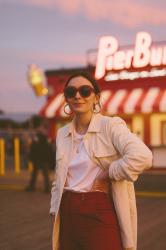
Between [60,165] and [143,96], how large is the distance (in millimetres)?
20515

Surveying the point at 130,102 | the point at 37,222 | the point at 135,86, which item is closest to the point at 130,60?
the point at 135,86

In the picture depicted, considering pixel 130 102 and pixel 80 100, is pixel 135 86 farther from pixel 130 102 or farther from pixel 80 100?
pixel 80 100

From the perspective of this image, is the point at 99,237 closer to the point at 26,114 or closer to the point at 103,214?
the point at 103,214

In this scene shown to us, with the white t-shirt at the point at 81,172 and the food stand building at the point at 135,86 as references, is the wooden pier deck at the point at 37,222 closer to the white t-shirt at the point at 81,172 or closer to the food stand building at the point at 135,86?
the white t-shirt at the point at 81,172

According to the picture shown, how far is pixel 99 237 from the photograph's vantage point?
3.31 m

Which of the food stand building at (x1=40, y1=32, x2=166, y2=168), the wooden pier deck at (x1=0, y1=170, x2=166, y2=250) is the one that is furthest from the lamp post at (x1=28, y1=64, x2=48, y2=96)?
the wooden pier deck at (x1=0, y1=170, x2=166, y2=250)

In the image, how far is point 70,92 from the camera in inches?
139

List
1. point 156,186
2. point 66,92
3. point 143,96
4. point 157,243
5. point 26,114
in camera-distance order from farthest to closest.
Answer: point 26,114 < point 143,96 < point 156,186 < point 157,243 < point 66,92

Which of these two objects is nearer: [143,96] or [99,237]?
[99,237]

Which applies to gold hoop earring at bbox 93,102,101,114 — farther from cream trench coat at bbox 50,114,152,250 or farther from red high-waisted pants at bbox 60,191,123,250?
red high-waisted pants at bbox 60,191,123,250

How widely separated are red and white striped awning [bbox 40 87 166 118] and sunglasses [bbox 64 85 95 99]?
18.5 metres

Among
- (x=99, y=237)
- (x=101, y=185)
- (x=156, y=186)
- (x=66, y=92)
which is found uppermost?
(x=66, y=92)

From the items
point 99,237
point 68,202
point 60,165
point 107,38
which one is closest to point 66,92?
point 60,165

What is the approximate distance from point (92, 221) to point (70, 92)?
0.84 meters
